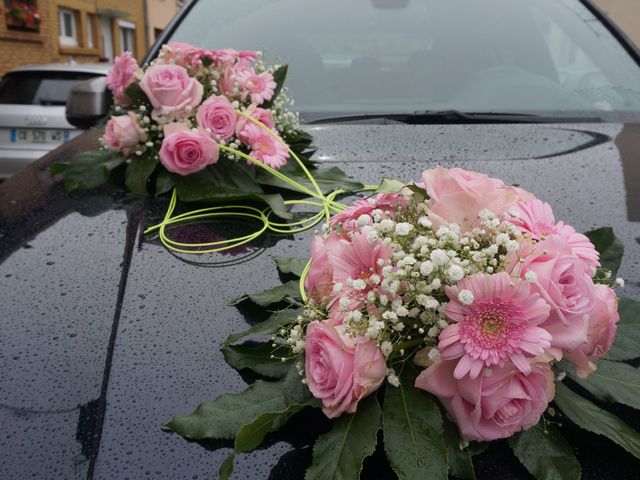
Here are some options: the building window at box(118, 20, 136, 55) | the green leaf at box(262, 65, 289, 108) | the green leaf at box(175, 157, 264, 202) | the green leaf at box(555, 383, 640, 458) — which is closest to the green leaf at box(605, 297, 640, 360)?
the green leaf at box(555, 383, 640, 458)

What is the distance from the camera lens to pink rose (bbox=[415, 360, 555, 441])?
0.89 m

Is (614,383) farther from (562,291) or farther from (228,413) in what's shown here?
(228,413)

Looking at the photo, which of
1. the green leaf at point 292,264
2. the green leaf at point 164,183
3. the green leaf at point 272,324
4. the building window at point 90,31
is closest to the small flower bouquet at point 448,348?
the green leaf at point 272,324

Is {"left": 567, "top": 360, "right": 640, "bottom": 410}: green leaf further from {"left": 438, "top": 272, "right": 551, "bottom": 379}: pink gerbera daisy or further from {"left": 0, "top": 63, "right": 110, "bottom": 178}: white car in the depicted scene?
{"left": 0, "top": 63, "right": 110, "bottom": 178}: white car

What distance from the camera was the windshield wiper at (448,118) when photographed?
7.09 feet

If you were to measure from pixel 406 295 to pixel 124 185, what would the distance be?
→ 3.66 ft

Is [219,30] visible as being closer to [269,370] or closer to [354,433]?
[269,370]

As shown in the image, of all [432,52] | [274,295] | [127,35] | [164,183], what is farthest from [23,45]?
[274,295]

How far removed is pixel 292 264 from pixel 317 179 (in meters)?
0.44

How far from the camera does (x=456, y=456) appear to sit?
0.92 meters

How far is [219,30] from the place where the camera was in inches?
98.1

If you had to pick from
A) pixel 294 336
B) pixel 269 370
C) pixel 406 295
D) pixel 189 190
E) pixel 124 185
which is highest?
pixel 406 295

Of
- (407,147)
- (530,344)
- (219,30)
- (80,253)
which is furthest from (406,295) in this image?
(219,30)

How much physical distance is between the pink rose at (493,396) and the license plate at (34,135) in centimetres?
534
